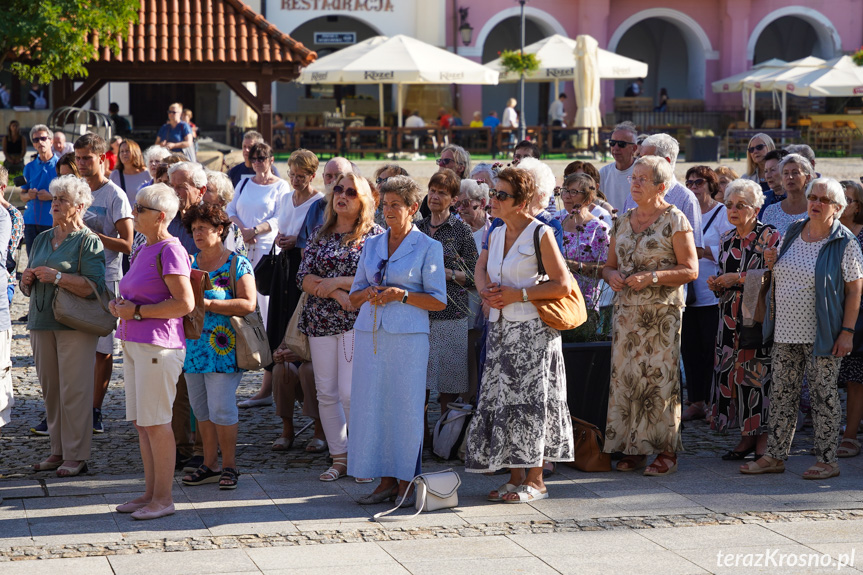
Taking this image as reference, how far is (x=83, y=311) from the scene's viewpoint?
6.17m

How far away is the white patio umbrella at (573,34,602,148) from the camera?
2528 cm

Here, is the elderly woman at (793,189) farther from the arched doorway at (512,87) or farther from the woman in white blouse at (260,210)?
the arched doorway at (512,87)

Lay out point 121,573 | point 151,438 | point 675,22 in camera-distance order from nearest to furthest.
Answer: point 121,573 < point 151,438 < point 675,22

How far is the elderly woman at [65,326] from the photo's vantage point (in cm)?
613

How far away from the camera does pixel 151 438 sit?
543 cm

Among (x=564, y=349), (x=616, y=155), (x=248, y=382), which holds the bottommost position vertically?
(x=248, y=382)

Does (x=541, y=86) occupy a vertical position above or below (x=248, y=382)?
above

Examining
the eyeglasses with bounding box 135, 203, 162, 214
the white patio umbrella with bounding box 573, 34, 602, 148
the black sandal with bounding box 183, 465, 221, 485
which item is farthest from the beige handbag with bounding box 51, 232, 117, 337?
the white patio umbrella with bounding box 573, 34, 602, 148

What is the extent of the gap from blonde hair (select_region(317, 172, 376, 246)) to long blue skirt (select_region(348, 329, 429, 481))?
69 centimetres

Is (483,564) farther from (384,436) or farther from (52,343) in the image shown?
(52,343)

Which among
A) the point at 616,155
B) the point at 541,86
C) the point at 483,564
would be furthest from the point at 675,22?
the point at 483,564

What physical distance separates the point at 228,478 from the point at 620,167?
415 cm

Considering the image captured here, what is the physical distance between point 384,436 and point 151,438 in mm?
1153

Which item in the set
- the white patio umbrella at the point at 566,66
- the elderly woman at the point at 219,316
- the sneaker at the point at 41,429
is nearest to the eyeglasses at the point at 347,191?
the elderly woman at the point at 219,316
